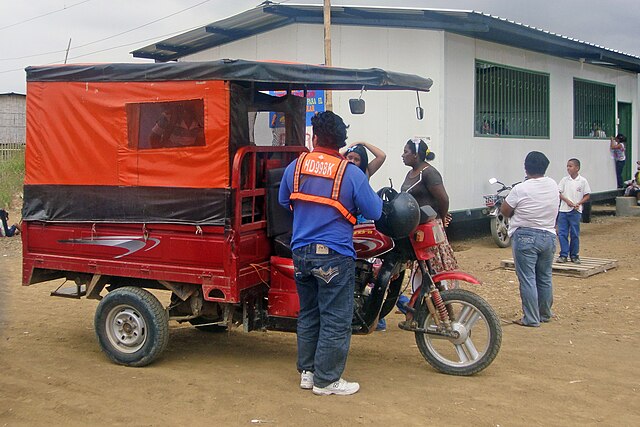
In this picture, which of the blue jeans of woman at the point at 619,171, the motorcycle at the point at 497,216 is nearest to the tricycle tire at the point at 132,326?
the motorcycle at the point at 497,216

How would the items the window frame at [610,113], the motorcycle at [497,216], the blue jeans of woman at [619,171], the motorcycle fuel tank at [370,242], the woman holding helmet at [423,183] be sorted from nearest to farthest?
the motorcycle fuel tank at [370,242] → the woman holding helmet at [423,183] → the motorcycle at [497,216] → the window frame at [610,113] → the blue jeans of woman at [619,171]

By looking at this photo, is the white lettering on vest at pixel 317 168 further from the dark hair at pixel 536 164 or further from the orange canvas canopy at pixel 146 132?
the dark hair at pixel 536 164

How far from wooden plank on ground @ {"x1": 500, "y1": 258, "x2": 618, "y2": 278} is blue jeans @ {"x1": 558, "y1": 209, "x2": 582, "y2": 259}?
178 mm

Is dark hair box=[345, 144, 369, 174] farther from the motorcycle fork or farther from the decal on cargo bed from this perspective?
the decal on cargo bed

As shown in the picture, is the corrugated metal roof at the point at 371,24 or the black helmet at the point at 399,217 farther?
the corrugated metal roof at the point at 371,24

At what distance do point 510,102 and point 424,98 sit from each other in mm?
2927

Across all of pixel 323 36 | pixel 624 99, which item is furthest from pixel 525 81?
pixel 624 99

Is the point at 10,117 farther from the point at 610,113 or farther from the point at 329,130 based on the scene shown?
the point at 329,130

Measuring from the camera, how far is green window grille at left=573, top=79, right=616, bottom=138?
18.2 m

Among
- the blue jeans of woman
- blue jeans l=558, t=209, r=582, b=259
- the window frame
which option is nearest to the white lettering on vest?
blue jeans l=558, t=209, r=582, b=259

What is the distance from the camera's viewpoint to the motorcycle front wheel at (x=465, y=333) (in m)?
5.48

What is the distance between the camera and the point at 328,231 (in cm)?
512

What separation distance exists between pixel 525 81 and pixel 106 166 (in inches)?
462

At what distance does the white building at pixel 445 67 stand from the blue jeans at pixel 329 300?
8001 mm
